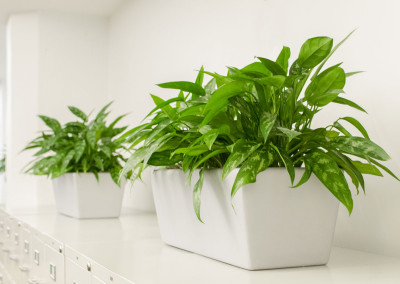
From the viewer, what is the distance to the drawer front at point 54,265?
1.26 meters

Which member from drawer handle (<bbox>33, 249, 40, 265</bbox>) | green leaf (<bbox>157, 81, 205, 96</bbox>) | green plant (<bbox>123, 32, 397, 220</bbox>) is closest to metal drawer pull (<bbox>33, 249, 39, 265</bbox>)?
drawer handle (<bbox>33, 249, 40, 265</bbox>)

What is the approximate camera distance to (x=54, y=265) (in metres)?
1.32

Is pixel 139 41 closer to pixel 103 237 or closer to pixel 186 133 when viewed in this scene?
pixel 103 237

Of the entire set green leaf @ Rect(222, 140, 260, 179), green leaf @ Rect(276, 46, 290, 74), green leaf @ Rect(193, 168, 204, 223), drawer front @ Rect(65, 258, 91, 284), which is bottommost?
drawer front @ Rect(65, 258, 91, 284)

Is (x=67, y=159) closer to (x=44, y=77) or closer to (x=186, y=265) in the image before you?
(x=186, y=265)

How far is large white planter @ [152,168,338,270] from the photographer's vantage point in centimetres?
88

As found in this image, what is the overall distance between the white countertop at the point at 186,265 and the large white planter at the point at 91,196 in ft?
1.46

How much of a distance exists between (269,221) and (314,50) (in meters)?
0.31

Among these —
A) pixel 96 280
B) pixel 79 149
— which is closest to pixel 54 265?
pixel 96 280

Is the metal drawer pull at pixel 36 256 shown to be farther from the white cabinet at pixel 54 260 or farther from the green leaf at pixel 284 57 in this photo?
the green leaf at pixel 284 57

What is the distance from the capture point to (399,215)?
3.49ft

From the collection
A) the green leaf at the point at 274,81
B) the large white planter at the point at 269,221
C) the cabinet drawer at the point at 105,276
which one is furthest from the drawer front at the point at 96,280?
the green leaf at the point at 274,81

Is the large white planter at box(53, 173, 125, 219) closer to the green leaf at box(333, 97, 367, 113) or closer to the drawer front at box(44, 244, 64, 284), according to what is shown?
the drawer front at box(44, 244, 64, 284)

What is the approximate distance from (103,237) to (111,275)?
509mm
